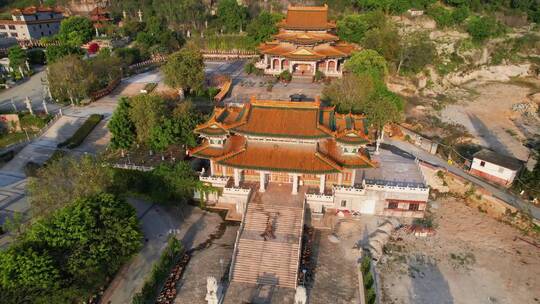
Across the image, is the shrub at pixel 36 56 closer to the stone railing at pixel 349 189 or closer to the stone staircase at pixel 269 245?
the stone staircase at pixel 269 245

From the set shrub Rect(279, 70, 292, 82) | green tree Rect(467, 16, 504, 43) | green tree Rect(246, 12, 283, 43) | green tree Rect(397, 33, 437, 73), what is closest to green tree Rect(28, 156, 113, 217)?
shrub Rect(279, 70, 292, 82)

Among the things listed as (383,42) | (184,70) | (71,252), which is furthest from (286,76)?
(71,252)

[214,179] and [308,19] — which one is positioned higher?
[308,19]

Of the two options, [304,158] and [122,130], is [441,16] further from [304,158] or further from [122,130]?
[122,130]

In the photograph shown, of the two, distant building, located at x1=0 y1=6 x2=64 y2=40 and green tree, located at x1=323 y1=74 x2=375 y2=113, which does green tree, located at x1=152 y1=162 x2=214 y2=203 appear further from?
distant building, located at x1=0 y1=6 x2=64 y2=40

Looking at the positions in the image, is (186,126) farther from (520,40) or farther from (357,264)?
(520,40)

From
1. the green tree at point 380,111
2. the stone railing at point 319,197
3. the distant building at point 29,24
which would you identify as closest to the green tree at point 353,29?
the green tree at point 380,111
